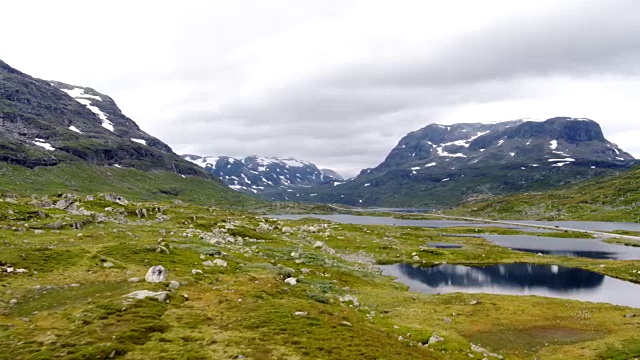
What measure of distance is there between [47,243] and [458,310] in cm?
6091

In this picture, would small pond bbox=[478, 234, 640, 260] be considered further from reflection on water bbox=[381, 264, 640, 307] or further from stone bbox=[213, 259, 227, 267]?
stone bbox=[213, 259, 227, 267]

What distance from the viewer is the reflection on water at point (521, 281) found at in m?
74.9

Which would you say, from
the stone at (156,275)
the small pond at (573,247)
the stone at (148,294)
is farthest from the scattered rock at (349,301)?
the small pond at (573,247)

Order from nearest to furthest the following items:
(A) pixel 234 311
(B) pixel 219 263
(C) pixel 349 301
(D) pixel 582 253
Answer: (A) pixel 234 311
(C) pixel 349 301
(B) pixel 219 263
(D) pixel 582 253

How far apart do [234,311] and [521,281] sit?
2896 inches

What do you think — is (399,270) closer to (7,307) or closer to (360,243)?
(360,243)

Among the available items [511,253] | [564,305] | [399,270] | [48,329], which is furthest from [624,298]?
[48,329]

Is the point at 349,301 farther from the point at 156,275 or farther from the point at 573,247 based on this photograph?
the point at 573,247

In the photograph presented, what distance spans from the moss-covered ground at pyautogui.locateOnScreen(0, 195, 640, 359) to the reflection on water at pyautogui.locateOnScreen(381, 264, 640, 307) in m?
11.0

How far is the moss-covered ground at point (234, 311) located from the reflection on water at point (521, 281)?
1100 centimetres

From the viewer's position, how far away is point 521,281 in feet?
291

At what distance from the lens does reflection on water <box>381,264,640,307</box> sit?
74.9 metres

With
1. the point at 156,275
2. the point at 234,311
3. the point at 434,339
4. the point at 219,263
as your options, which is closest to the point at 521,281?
the point at 434,339

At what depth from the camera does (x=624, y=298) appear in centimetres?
7012
